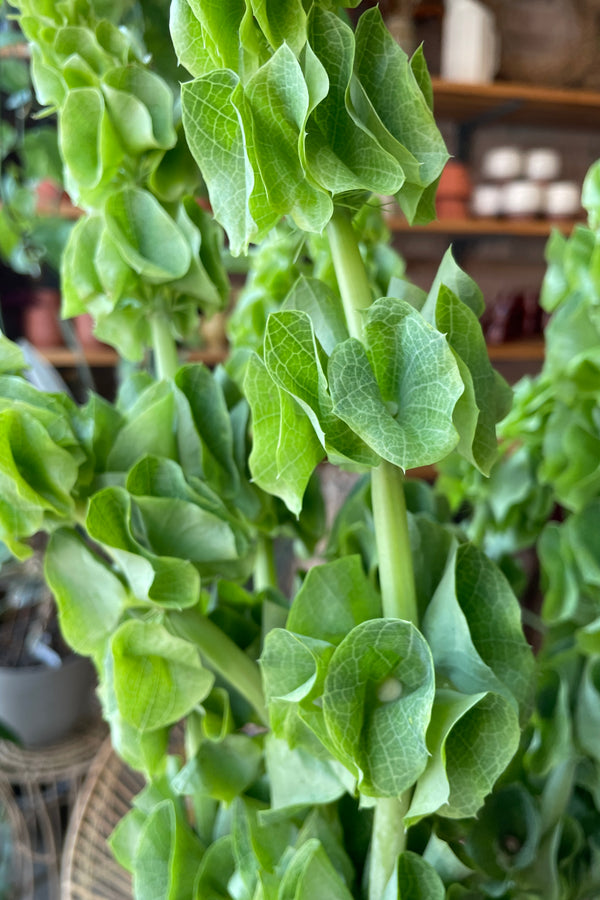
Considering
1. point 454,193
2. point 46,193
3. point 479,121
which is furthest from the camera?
point 479,121

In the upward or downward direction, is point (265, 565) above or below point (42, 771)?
above

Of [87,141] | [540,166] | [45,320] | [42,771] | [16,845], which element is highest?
[87,141]

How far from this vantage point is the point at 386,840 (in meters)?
Result: 0.19

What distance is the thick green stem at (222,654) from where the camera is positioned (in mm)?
210

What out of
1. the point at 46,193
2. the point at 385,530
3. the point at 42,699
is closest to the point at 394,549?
the point at 385,530

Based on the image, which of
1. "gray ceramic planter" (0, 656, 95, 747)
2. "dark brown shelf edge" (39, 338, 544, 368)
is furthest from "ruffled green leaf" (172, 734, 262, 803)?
"dark brown shelf edge" (39, 338, 544, 368)

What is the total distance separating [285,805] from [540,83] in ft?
4.99

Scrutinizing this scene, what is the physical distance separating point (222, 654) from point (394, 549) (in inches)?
2.9

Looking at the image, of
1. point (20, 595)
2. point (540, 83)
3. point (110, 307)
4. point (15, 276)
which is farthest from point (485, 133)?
point (110, 307)

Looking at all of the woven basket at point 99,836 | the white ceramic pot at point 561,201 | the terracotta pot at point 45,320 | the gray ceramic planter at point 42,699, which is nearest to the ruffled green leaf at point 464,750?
the woven basket at point 99,836

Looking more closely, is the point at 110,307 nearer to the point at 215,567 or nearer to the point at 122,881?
the point at 215,567

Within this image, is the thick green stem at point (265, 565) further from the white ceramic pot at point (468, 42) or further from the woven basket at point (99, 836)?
the white ceramic pot at point (468, 42)

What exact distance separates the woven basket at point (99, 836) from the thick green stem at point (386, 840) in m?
0.18

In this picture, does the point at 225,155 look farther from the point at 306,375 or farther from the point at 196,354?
the point at 196,354
